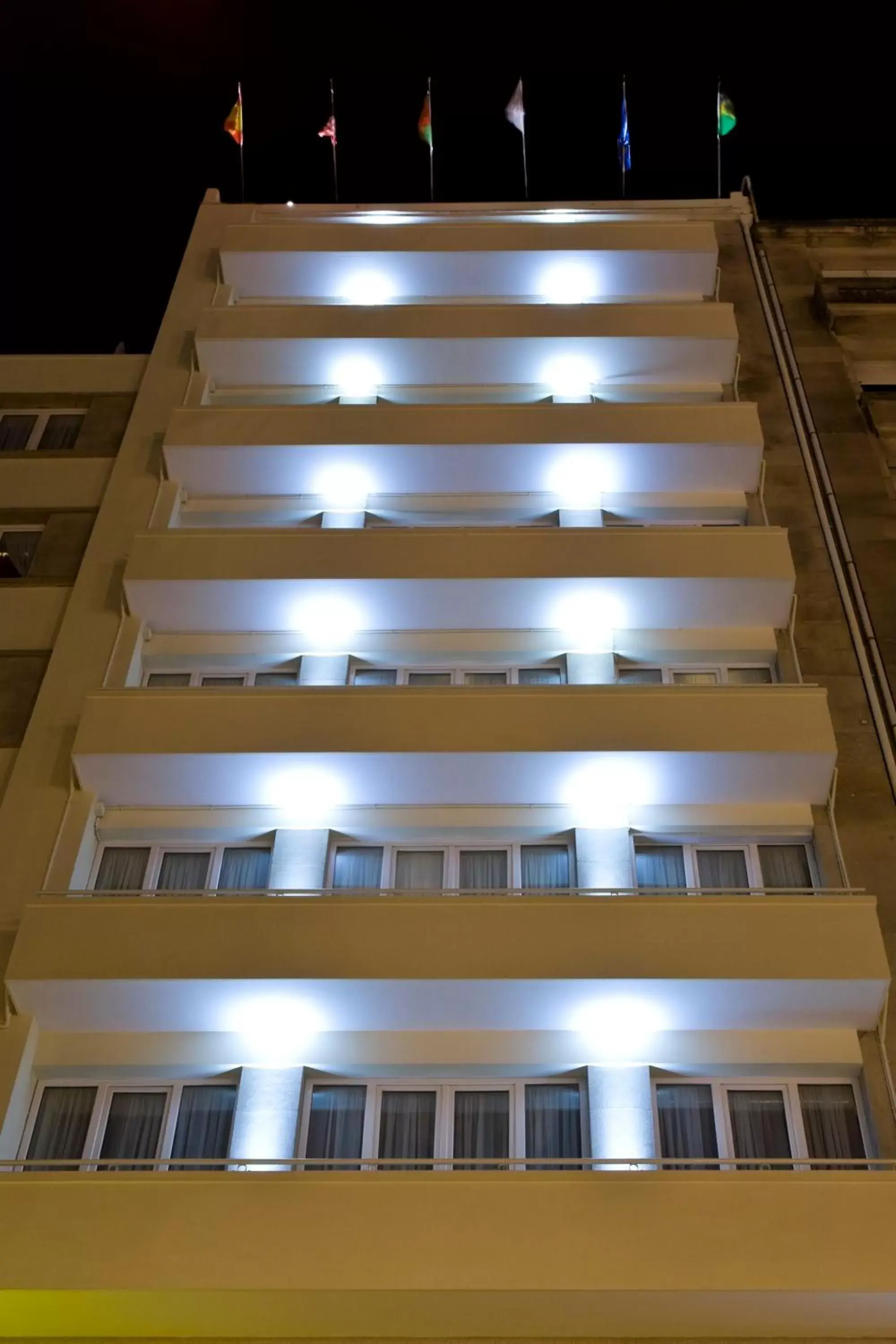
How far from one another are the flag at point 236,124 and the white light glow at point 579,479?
13.2m

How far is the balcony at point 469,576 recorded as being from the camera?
19203 mm

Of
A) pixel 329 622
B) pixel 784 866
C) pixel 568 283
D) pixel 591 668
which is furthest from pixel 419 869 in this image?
pixel 568 283

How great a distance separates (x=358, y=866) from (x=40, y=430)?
11813 millimetres

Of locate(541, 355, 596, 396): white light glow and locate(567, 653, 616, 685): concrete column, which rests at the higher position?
locate(541, 355, 596, 396): white light glow

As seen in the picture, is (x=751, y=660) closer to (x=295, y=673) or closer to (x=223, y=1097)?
(x=295, y=673)

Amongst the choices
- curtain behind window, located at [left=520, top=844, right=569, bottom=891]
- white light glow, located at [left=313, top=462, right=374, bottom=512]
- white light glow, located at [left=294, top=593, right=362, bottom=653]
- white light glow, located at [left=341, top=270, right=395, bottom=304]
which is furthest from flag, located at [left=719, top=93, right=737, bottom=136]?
curtain behind window, located at [left=520, top=844, right=569, bottom=891]

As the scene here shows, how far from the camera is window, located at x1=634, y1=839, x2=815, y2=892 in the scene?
16.8 meters

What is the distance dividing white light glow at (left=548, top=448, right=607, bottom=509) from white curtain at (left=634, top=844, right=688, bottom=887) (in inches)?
279

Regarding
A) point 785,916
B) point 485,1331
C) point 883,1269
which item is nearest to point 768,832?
point 785,916

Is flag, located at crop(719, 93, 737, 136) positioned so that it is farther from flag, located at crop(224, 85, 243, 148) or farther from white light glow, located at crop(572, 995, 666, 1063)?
white light glow, located at crop(572, 995, 666, 1063)

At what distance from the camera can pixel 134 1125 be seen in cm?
1488

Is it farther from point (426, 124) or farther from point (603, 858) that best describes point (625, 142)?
point (603, 858)

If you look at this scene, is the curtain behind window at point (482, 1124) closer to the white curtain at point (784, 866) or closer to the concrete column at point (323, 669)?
the white curtain at point (784, 866)

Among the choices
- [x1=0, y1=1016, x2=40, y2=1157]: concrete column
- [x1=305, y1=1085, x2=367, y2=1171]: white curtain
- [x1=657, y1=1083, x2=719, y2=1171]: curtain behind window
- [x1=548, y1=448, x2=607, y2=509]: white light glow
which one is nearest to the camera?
[x1=0, y1=1016, x2=40, y2=1157]: concrete column
